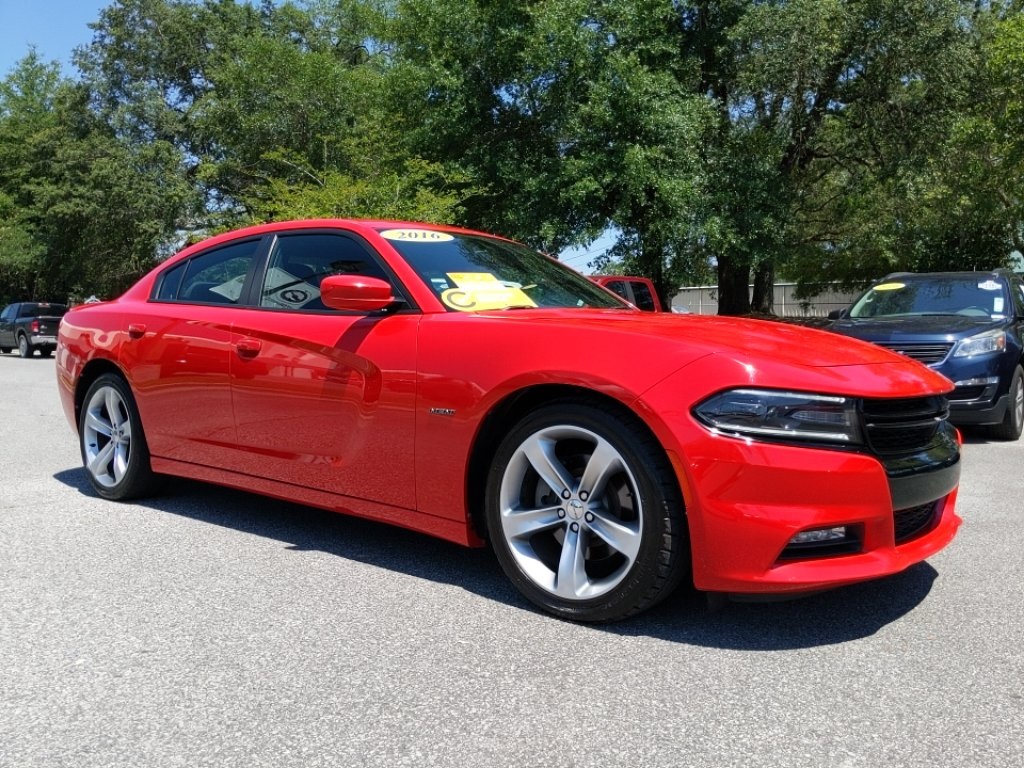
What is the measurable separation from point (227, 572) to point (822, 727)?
258 cm

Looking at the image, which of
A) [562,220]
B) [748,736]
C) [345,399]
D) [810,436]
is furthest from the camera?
[562,220]

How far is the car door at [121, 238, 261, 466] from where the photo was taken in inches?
181

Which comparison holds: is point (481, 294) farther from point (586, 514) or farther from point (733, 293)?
point (733, 293)

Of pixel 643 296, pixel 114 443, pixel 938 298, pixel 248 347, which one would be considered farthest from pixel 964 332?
pixel 643 296

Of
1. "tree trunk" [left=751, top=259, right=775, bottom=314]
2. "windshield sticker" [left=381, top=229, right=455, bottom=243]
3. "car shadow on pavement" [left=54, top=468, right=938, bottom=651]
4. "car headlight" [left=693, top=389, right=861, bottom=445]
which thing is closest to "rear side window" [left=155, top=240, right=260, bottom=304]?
"windshield sticker" [left=381, top=229, right=455, bottom=243]

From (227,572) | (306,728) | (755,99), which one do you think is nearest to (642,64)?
(755,99)

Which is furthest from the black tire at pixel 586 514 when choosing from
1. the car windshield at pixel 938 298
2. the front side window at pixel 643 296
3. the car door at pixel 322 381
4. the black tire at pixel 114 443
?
the front side window at pixel 643 296

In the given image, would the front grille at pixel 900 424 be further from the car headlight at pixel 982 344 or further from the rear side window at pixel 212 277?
the car headlight at pixel 982 344

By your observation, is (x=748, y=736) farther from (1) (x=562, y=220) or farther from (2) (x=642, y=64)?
(2) (x=642, y=64)

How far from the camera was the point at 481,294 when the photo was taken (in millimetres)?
4070

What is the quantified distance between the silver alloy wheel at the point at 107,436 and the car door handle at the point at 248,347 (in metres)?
1.23

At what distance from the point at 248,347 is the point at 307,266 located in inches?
19.2

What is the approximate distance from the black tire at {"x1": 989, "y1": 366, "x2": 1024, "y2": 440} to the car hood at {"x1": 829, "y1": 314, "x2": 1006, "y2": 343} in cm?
55

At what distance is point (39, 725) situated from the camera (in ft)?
8.45
